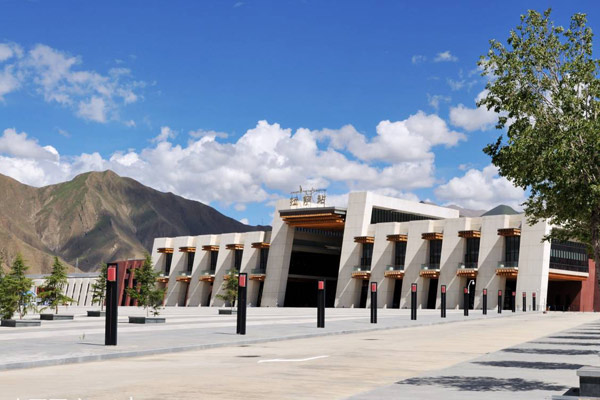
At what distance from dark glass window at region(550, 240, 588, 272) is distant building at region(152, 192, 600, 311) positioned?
0.13 metres

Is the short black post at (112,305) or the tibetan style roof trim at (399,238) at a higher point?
the tibetan style roof trim at (399,238)

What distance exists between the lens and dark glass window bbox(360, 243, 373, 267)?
105062 millimetres

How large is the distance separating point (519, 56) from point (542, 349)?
930 centimetres

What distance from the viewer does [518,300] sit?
93562 millimetres

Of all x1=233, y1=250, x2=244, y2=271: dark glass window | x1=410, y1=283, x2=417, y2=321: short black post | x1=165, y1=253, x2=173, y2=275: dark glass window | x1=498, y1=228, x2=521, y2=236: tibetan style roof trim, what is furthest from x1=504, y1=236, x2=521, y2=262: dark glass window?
x1=165, y1=253, x2=173, y2=275: dark glass window

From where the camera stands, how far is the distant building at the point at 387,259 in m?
93.2

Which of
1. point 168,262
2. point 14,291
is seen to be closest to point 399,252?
point 168,262

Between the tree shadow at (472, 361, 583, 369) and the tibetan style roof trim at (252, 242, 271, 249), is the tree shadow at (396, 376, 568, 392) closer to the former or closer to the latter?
the tree shadow at (472, 361, 583, 369)

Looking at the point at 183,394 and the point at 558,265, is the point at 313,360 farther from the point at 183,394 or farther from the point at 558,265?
the point at 558,265

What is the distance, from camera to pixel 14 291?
35.6 meters

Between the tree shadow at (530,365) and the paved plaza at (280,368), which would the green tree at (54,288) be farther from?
the tree shadow at (530,365)

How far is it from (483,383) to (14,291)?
2768cm

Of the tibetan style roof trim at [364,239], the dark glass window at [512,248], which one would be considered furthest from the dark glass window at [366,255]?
the dark glass window at [512,248]

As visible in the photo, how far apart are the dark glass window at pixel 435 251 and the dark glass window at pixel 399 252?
397 cm
